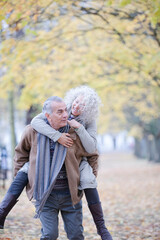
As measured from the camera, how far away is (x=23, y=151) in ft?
12.3

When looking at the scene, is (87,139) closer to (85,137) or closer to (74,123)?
(85,137)

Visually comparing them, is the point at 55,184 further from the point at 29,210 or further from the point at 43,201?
the point at 29,210

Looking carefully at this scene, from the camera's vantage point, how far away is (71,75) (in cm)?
1236

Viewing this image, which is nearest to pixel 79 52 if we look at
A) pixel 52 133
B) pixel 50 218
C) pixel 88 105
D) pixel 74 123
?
pixel 88 105

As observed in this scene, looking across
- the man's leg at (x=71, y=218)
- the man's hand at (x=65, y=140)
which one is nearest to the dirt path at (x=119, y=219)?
the man's leg at (x=71, y=218)

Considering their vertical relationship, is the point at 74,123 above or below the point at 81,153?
above

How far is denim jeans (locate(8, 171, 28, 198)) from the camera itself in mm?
3691

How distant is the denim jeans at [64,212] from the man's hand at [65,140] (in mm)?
532

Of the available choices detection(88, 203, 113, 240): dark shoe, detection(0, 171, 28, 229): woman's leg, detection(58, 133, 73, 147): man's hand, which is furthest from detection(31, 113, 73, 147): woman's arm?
detection(88, 203, 113, 240): dark shoe

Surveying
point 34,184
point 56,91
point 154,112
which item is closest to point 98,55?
point 56,91

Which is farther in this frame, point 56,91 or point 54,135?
point 56,91

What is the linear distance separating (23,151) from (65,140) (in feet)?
1.73

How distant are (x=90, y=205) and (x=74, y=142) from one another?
74 centimetres

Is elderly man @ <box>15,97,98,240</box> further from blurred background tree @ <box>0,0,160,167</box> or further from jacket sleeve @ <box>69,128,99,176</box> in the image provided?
blurred background tree @ <box>0,0,160,167</box>
